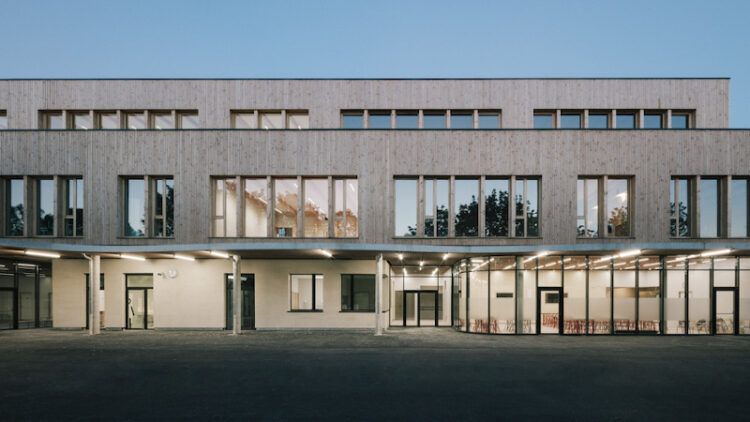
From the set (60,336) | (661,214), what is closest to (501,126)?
(661,214)

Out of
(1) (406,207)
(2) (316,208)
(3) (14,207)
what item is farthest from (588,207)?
(3) (14,207)

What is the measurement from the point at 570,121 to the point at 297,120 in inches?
519

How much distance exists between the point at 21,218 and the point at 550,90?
2508cm

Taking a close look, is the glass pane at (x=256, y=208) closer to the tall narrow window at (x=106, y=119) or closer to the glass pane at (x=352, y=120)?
the glass pane at (x=352, y=120)

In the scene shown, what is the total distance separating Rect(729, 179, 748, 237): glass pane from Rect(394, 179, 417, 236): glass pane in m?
13.7

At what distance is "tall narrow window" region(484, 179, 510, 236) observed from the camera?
2364cm

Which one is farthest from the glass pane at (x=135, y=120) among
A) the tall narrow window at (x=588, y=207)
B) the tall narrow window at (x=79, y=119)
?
the tall narrow window at (x=588, y=207)

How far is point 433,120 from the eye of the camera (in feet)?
85.5

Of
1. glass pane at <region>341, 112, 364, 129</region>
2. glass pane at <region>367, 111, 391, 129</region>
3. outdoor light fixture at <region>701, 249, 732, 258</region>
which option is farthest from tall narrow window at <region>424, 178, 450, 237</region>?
outdoor light fixture at <region>701, 249, 732, 258</region>

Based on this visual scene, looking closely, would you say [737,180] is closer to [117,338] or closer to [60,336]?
[117,338]

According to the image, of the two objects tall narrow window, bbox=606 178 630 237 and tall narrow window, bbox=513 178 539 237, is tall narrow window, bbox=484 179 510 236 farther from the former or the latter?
tall narrow window, bbox=606 178 630 237

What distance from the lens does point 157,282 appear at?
2352cm

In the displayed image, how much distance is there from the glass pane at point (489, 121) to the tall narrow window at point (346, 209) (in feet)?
23.1

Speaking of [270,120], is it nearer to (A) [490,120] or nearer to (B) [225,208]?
(B) [225,208]
